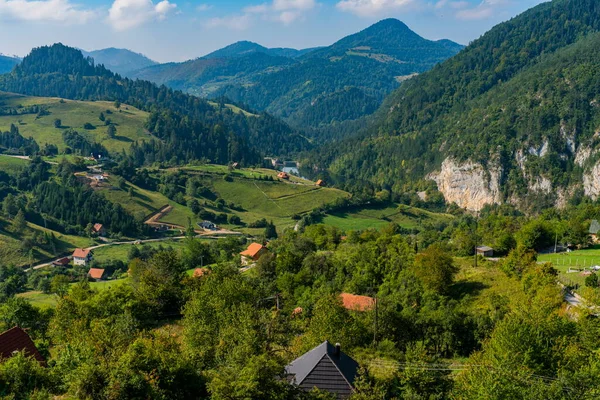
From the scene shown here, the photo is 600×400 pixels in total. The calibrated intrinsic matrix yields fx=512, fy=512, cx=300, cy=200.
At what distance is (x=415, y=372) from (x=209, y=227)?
109 meters

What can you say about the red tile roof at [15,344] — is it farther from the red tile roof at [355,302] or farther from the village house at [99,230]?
the village house at [99,230]

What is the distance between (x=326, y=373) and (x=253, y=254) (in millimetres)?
55827

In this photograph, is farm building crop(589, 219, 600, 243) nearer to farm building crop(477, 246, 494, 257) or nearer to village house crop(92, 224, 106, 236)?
farm building crop(477, 246, 494, 257)

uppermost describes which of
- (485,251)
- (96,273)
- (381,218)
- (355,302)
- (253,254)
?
(485,251)

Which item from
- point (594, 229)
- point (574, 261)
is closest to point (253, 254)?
point (574, 261)

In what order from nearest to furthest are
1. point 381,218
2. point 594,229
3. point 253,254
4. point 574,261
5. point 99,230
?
point 574,261 < point 594,229 < point 253,254 < point 99,230 < point 381,218

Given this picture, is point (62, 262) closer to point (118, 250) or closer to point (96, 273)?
point (96, 273)

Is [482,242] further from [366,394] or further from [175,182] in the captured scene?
[175,182]

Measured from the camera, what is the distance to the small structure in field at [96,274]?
86.8 meters

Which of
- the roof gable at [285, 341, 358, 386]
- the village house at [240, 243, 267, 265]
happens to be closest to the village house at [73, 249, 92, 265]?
the village house at [240, 243, 267, 265]

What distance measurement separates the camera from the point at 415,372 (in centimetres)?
2617

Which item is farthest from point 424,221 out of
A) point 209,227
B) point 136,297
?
point 136,297

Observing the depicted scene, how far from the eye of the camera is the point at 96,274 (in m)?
87.8

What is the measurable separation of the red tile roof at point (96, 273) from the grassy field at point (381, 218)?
60.0m
